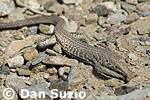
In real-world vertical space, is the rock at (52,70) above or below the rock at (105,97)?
above

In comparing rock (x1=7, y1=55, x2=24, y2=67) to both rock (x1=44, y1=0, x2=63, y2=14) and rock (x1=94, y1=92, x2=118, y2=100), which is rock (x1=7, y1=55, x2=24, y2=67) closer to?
rock (x1=94, y1=92, x2=118, y2=100)

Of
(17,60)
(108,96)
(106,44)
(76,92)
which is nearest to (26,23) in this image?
(17,60)

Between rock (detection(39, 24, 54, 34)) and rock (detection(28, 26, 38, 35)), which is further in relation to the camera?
rock (detection(28, 26, 38, 35))

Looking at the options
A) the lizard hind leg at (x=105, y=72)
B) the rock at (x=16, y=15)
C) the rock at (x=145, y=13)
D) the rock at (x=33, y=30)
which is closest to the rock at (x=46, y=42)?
the rock at (x=33, y=30)

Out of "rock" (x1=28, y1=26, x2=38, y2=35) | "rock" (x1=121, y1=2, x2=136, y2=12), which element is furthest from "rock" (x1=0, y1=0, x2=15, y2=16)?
"rock" (x1=121, y1=2, x2=136, y2=12)

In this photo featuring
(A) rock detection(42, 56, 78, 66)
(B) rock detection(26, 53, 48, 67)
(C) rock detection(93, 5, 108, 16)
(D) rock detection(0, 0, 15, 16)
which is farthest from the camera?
(D) rock detection(0, 0, 15, 16)

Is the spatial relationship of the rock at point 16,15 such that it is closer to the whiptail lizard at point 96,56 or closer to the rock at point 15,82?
the whiptail lizard at point 96,56

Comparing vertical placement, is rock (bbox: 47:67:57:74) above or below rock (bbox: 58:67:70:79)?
below

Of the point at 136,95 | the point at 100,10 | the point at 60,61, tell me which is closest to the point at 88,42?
the point at 60,61
